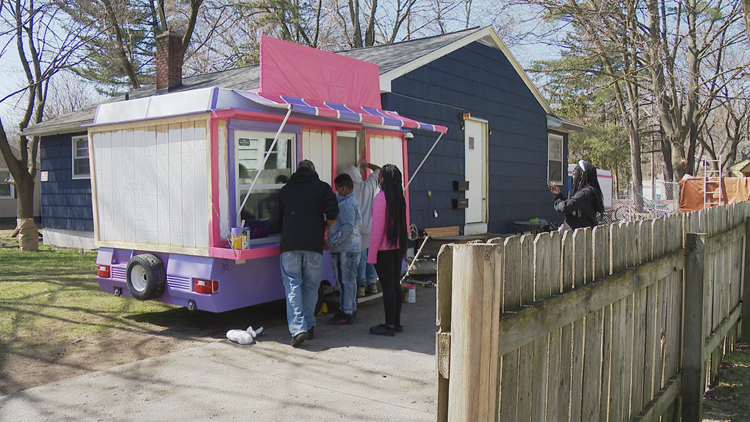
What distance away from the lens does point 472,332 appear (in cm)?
209

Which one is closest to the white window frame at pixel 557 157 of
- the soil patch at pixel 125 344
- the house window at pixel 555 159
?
the house window at pixel 555 159

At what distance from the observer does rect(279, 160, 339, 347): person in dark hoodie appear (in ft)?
19.5

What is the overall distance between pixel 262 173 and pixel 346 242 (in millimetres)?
1196

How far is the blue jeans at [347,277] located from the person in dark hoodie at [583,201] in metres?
2.39

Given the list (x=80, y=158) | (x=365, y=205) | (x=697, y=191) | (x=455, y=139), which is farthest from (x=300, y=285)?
(x=697, y=191)

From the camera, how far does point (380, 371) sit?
518cm

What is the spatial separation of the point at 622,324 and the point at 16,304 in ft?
24.8

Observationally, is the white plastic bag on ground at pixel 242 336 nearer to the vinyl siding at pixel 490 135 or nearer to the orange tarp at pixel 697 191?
the vinyl siding at pixel 490 135

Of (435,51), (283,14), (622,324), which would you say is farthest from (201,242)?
(283,14)

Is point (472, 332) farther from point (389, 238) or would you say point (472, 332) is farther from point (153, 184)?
point (153, 184)

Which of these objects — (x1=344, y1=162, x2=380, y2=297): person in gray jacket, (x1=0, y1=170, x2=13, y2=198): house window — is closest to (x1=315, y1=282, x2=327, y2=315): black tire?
(x1=344, y1=162, x2=380, y2=297): person in gray jacket

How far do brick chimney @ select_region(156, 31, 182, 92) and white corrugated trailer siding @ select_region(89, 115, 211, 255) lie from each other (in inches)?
206

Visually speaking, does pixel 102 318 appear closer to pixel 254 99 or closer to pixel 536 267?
pixel 254 99

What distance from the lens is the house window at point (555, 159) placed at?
16.1 m
